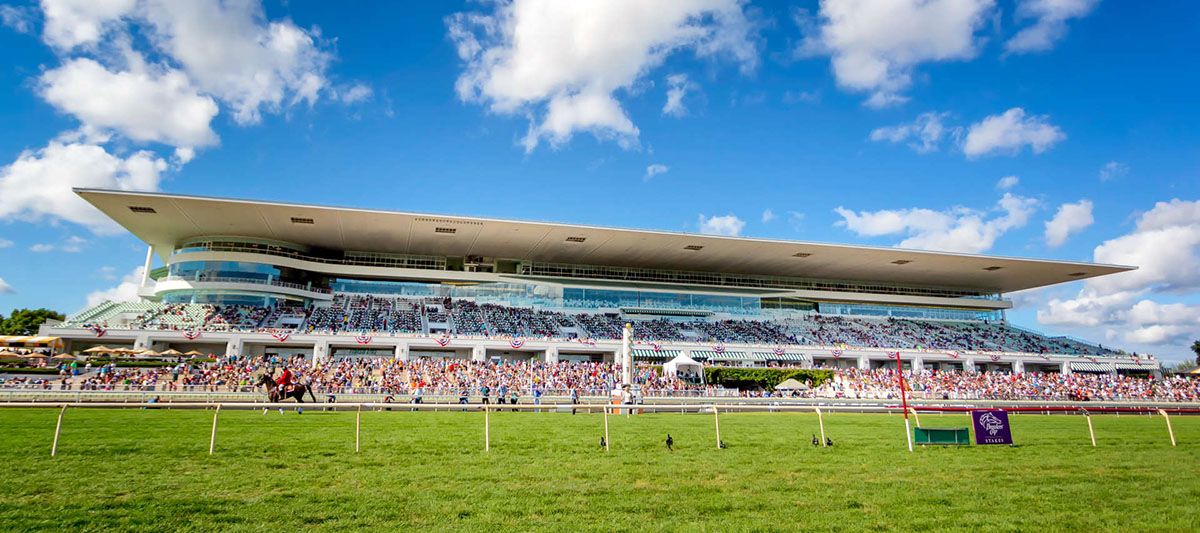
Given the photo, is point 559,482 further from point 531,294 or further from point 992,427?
point 531,294

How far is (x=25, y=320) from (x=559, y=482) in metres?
84.3

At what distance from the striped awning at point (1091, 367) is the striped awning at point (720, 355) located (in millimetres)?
31806

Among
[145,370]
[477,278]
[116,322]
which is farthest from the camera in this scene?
[477,278]

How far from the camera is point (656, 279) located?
5844cm

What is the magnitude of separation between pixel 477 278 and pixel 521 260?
4222mm

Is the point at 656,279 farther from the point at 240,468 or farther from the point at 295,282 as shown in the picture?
the point at 240,468

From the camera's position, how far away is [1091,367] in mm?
54688

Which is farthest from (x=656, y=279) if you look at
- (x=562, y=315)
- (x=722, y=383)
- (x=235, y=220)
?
(x=235, y=220)

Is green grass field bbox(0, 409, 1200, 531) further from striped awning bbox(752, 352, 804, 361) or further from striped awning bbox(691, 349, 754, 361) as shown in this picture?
striped awning bbox(752, 352, 804, 361)

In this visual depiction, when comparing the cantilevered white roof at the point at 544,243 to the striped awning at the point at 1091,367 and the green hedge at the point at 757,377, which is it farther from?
the green hedge at the point at 757,377

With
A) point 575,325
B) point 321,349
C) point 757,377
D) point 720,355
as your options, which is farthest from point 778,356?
point 321,349

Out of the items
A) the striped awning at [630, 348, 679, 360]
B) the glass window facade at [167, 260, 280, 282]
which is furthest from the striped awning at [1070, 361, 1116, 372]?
the glass window facade at [167, 260, 280, 282]

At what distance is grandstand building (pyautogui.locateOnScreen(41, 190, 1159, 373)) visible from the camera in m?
41.4

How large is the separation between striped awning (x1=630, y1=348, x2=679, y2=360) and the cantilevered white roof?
8760 millimetres
